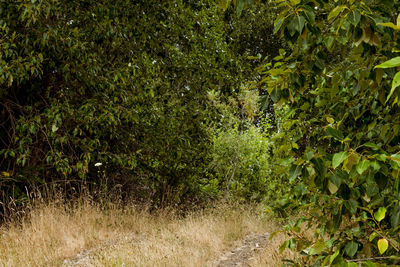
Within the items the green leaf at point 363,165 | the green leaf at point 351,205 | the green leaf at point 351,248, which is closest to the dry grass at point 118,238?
the green leaf at point 351,248

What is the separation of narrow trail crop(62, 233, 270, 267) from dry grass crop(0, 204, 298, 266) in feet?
0.08

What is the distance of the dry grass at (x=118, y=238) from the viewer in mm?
4676

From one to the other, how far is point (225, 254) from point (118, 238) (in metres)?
1.71

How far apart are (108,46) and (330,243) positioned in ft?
19.9

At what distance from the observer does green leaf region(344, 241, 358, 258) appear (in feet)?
6.03

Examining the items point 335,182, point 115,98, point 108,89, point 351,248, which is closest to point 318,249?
point 351,248

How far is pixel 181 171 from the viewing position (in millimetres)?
8641

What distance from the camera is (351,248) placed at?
186 centimetres

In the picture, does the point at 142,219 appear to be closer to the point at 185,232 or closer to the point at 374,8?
the point at 185,232

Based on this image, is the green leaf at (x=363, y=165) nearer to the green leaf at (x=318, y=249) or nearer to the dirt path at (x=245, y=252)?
the green leaf at (x=318, y=249)

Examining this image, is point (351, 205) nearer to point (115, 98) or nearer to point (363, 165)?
point (363, 165)

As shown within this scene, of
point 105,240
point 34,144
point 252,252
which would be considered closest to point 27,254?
point 105,240

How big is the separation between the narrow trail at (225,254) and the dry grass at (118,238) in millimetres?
25

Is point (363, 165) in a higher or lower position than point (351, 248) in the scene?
higher
